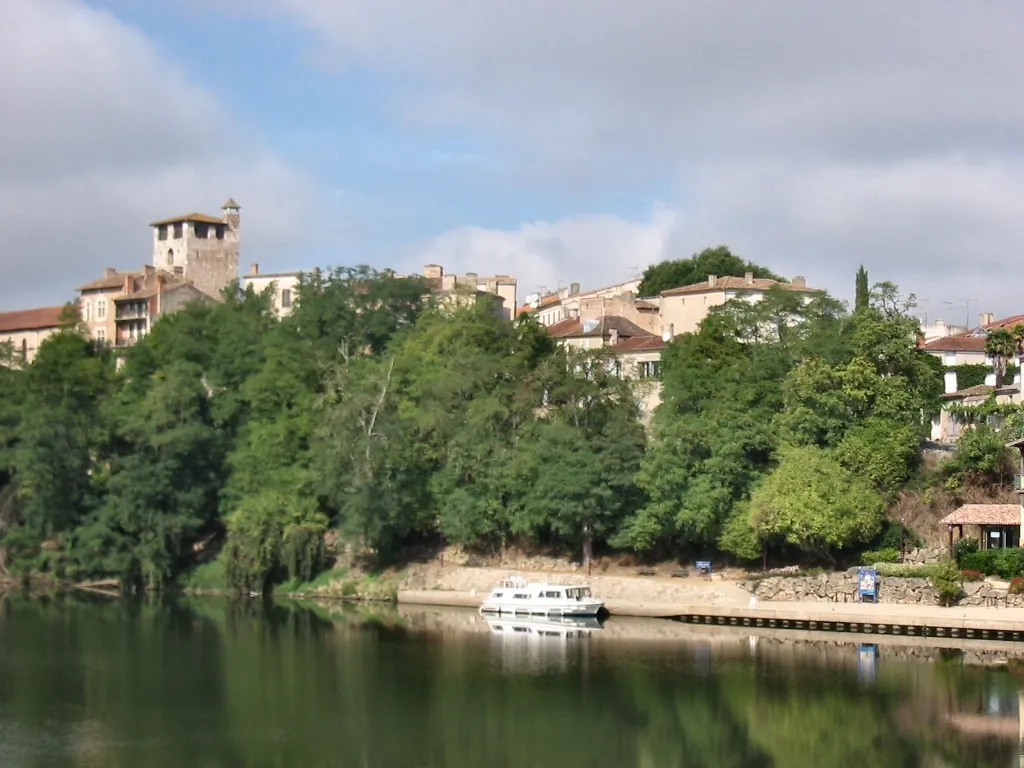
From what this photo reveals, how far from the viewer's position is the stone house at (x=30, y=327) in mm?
114062

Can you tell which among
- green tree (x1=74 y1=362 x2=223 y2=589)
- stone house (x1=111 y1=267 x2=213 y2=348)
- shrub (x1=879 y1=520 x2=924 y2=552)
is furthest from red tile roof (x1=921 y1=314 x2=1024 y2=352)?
stone house (x1=111 y1=267 x2=213 y2=348)

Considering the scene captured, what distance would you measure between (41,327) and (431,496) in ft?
181

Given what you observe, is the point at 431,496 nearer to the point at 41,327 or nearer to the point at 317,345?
the point at 317,345

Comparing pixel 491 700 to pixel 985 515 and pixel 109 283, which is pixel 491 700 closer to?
pixel 985 515

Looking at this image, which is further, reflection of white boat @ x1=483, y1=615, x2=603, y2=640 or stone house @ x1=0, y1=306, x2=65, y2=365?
stone house @ x1=0, y1=306, x2=65, y2=365

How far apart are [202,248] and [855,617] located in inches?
2992

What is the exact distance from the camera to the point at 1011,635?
51906 millimetres

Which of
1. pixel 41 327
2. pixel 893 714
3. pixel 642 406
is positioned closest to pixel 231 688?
pixel 893 714

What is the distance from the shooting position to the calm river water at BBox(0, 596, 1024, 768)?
122 feet

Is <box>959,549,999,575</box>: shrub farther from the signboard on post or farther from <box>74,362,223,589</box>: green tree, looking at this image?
<box>74,362,223,589</box>: green tree

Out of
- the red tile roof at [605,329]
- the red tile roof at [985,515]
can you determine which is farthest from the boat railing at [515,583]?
the red tile roof at [605,329]

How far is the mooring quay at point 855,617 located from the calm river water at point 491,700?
2267mm

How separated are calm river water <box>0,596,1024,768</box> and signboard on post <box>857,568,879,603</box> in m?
4.65

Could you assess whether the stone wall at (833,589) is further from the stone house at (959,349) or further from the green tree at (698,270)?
the green tree at (698,270)
